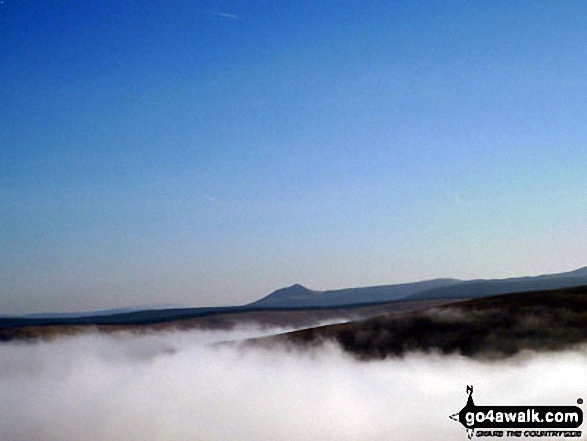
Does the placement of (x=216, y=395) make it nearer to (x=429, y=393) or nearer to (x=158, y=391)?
(x=158, y=391)

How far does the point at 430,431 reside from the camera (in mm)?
73750

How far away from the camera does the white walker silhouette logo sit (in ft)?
160

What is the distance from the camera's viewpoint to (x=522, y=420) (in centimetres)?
4994

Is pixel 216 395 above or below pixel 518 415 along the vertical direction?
below

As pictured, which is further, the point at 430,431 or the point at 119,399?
the point at 119,399

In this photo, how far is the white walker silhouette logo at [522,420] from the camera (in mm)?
48719

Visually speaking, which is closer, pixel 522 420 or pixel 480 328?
pixel 522 420

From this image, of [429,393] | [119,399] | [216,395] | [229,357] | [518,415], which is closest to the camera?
[518,415]

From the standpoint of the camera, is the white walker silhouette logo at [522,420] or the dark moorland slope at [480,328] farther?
the dark moorland slope at [480,328]

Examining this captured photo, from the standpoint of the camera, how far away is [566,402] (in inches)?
2454

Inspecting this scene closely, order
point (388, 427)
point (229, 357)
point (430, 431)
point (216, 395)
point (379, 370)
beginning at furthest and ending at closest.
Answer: point (229, 357) < point (216, 395) < point (379, 370) < point (388, 427) < point (430, 431)

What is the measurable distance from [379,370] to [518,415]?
215 ft

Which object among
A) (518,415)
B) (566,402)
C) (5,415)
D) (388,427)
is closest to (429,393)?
(388,427)

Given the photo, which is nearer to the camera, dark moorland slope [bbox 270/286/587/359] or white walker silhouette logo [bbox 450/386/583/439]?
white walker silhouette logo [bbox 450/386/583/439]
